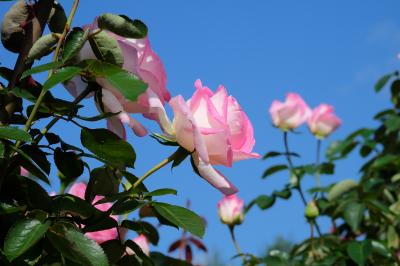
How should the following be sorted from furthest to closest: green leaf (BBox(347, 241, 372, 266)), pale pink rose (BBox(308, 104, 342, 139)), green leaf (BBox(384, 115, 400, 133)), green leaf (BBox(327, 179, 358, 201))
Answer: pale pink rose (BBox(308, 104, 342, 139)), green leaf (BBox(384, 115, 400, 133)), green leaf (BBox(327, 179, 358, 201)), green leaf (BBox(347, 241, 372, 266))

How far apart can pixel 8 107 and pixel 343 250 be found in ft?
4.12

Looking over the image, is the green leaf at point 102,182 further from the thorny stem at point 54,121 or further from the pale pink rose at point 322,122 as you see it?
the pale pink rose at point 322,122

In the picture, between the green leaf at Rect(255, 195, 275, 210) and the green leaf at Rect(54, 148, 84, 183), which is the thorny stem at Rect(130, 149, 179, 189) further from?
the green leaf at Rect(255, 195, 275, 210)

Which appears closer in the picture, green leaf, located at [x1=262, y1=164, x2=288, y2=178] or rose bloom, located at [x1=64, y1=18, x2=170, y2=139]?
rose bloom, located at [x1=64, y1=18, x2=170, y2=139]

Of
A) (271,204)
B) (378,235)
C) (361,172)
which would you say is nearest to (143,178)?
(271,204)

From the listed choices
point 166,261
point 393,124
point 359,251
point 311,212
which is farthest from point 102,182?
point 393,124

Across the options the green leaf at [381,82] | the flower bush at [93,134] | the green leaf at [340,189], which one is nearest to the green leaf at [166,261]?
the flower bush at [93,134]

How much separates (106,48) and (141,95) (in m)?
0.06

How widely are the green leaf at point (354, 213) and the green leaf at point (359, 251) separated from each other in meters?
0.37

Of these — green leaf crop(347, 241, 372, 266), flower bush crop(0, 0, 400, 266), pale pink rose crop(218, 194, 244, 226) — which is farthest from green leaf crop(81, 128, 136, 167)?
pale pink rose crop(218, 194, 244, 226)

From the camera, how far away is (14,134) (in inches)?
25.1

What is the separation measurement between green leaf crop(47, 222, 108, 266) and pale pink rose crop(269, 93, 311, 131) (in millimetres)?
2260

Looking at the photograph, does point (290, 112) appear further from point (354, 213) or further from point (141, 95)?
point (141, 95)

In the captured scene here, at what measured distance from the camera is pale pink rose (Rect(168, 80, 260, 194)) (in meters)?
0.74
